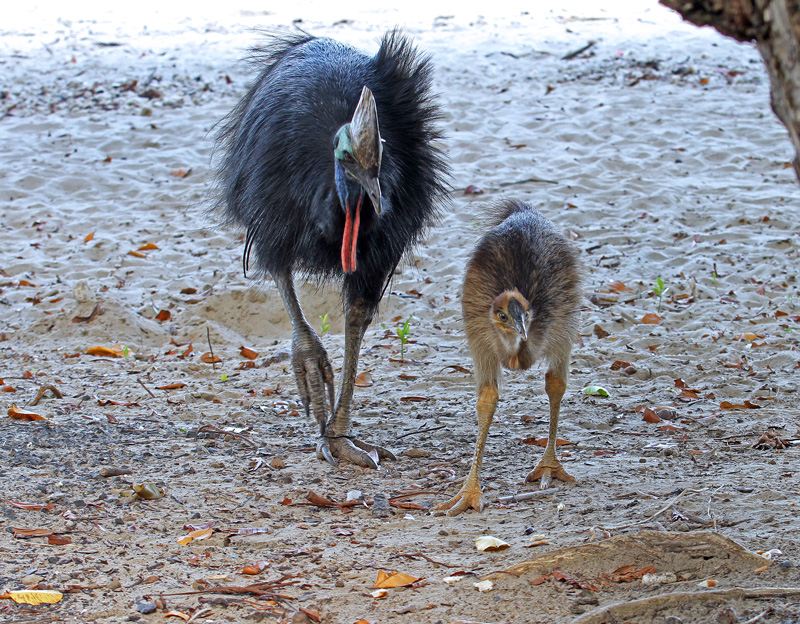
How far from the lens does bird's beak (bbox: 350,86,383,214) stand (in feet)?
11.7

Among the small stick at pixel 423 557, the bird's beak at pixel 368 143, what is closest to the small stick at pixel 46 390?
the bird's beak at pixel 368 143

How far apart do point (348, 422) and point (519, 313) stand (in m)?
1.48

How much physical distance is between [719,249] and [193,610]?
5.43 meters

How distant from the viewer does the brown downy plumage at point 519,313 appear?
3588mm

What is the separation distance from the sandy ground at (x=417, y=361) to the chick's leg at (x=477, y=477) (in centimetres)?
7

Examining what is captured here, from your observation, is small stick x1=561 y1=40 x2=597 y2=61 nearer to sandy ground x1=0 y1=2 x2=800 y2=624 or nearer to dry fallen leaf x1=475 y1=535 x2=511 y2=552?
sandy ground x1=0 y1=2 x2=800 y2=624

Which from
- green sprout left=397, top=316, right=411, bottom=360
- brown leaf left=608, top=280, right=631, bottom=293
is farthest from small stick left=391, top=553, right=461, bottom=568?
brown leaf left=608, top=280, right=631, bottom=293

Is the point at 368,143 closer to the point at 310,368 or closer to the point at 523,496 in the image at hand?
the point at 310,368

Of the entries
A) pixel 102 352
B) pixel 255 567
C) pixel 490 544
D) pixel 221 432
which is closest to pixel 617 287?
pixel 221 432

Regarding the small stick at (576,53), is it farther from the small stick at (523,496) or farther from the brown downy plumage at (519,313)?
the small stick at (523,496)

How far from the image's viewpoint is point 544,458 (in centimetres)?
393

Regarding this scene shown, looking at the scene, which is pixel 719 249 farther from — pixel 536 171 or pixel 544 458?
pixel 544 458

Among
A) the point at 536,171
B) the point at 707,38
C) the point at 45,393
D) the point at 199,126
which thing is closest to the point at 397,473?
the point at 45,393

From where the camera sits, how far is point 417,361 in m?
5.63
